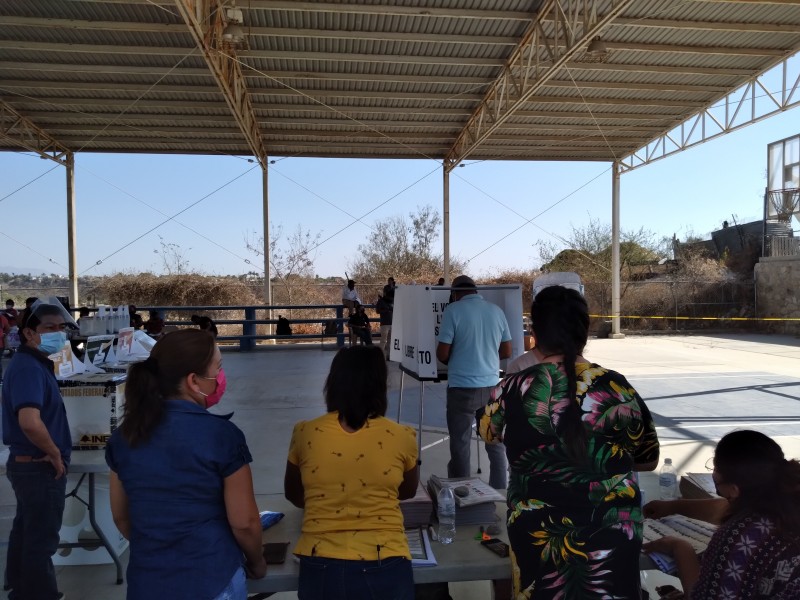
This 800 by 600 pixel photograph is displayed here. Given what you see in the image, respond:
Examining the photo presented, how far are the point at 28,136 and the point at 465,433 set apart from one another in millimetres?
15094

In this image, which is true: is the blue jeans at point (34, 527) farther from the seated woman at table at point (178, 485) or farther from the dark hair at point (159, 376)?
the dark hair at point (159, 376)

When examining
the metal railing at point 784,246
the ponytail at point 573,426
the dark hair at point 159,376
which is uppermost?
the metal railing at point 784,246

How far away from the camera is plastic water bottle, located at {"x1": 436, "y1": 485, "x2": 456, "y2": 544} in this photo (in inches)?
86.2

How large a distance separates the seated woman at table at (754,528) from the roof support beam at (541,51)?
770 centimetres

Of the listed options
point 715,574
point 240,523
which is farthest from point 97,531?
point 715,574

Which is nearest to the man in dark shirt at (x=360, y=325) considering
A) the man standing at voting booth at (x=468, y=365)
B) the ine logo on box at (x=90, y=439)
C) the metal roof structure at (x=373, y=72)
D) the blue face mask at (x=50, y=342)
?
the metal roof structure at (x=373, y=72)

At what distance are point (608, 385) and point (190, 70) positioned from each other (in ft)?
36.2

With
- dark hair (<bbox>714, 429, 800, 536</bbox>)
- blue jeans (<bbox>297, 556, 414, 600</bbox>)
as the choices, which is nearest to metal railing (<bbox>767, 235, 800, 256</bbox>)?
dark hair (<bbox>714, 429, 800, 536</bbox>)

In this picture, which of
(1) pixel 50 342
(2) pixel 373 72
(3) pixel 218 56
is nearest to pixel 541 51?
(2) pixel 373 72

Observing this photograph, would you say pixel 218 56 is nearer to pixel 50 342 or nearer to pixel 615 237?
pixel 50 342

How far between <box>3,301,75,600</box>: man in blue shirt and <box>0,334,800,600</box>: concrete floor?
51 cm

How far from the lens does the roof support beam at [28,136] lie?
41.7ft

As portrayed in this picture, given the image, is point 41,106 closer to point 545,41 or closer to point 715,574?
point 545,41

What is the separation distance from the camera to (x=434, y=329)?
4.98m
